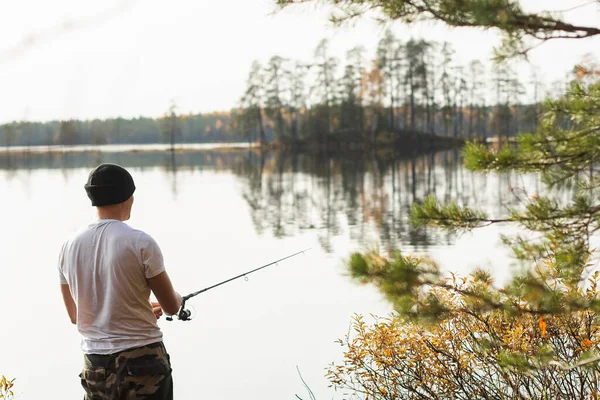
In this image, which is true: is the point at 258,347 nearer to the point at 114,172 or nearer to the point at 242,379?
the point at 242,379

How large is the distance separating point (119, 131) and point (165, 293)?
5589 inches

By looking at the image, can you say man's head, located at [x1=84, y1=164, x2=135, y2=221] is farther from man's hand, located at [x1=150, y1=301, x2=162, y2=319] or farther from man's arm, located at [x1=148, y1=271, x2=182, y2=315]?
man's hand, located at [x1=150, y1=301, x2=162, y2=319]

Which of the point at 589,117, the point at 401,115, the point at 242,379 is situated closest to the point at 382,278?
the point at 589,117

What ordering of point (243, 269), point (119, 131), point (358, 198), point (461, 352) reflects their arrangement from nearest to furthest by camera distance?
1. point (461, 352)
2. point (243, 269)
3. point (358, 198)
4. point (119, 131)

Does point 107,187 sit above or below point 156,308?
above

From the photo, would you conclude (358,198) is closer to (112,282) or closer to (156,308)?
(156,308)

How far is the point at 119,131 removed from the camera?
14075 centimetres

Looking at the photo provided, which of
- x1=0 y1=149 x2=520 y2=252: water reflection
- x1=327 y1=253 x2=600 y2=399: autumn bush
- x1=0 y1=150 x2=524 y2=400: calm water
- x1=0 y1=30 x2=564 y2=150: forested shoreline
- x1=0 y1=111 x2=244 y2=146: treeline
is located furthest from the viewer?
x1=0 y1=111 x2=244 y2=146: treeline

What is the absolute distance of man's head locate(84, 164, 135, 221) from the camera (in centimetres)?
330

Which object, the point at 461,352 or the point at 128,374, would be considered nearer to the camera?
the point at 128,374

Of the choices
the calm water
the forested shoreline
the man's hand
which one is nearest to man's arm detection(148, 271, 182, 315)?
the man's hand

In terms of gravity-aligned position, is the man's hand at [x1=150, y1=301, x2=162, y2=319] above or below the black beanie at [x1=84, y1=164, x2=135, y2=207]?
below

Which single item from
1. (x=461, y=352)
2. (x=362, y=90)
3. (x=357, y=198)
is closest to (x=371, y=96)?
(x=362, y=90)

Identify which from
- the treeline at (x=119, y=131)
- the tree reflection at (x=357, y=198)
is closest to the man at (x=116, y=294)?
the tree reflection at (x=357, y=198)
